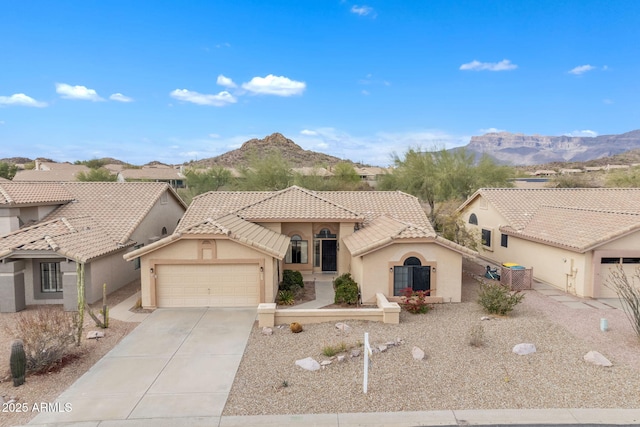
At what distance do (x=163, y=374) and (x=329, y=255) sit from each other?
12402 mm

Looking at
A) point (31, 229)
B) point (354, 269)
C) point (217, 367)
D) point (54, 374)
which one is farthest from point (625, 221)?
point (31, 229)

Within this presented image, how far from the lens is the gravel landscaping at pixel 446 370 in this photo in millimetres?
8758

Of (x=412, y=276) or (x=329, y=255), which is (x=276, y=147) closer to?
(x=329, y=255)

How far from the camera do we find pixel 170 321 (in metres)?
14.6

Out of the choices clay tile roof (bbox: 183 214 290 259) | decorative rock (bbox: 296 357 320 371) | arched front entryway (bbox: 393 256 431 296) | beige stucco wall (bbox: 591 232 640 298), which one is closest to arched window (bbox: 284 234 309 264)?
clay tile roof (bbox: 183 214 290 259)

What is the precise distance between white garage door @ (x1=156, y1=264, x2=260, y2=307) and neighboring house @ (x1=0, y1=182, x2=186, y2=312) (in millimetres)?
3062

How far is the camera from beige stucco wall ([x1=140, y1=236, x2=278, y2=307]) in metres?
16.1

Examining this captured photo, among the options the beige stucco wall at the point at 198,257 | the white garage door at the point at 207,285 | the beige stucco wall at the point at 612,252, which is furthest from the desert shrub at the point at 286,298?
the beige stucco wall at the point at 612,252

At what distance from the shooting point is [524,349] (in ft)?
36.8

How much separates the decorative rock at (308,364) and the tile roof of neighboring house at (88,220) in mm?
10147

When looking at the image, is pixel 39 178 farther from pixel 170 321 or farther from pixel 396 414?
pixel 396 414

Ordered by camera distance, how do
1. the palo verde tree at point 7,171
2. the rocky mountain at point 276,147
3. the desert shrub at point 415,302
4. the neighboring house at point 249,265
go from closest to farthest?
the desert shrub at point 415,302
the neighboring house at point 249,265
the palo verde tree at point 7,171
the rocky mountain at point 276,147

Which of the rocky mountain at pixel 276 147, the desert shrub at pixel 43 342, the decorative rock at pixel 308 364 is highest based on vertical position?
the rocky mountain at pixel 276 147

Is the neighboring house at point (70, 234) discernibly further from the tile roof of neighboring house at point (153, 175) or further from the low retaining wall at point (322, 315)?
the tile roof of neighboring house at point (153, 175)
